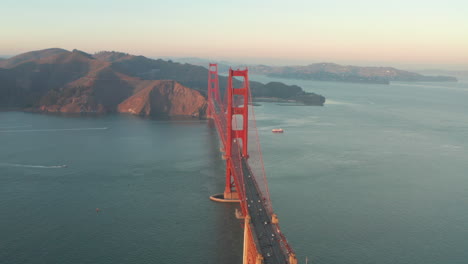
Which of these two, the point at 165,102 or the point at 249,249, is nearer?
the point at 249,249

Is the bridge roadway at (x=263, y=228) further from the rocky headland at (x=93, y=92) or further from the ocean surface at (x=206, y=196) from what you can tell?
the rocky headland at (x=93, y=92)

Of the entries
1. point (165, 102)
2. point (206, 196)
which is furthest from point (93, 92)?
point (206, 196)

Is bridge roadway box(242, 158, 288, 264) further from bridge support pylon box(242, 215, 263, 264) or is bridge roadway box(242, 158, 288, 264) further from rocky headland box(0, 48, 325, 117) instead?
rocky headland box(0, 48, 325, 117)

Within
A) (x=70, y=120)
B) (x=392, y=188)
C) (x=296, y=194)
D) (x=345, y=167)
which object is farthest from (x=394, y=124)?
(x=70, y=120)

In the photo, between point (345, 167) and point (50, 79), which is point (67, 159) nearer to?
point (345, 167)

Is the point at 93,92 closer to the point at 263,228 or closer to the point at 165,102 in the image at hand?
the point at 165,102

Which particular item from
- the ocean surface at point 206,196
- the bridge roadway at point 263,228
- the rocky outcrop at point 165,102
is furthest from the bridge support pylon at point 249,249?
the rocky outcrop at point 165,102
